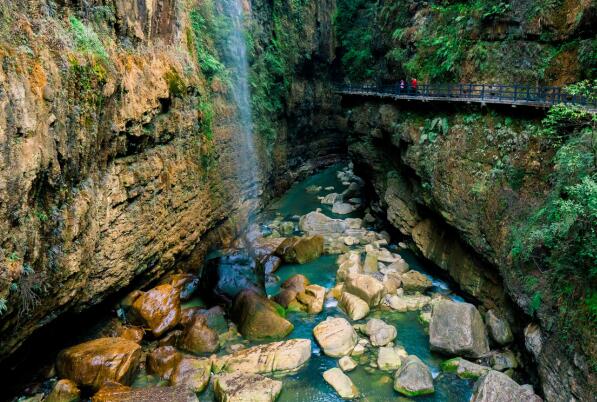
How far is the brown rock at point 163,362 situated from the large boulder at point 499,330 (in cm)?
895

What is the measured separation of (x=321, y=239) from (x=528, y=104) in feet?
33.1

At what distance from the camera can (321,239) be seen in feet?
61.7

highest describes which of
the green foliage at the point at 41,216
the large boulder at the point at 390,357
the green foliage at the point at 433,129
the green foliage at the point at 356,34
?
the green foliage at the point at 356,34

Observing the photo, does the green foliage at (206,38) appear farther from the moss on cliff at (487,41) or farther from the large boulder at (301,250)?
the moss on cliff at (487,41)

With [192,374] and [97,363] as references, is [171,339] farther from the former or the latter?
[97,363]

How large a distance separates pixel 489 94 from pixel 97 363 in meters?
15.4

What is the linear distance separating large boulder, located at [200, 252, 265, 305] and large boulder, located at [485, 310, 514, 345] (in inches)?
296

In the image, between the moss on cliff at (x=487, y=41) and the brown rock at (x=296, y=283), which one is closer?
the moss on cliff at (x=487, y=41)

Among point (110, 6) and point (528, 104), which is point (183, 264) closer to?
point (110, 6)

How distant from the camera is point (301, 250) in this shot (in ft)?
58.9

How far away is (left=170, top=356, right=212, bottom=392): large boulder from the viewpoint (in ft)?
33.8

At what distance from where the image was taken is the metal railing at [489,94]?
467 inches

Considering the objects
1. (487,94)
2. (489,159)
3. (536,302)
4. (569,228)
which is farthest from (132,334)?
(487,94)

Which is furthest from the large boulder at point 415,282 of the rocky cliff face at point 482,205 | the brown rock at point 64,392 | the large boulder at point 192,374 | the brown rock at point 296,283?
the brown rock at point 64,392
